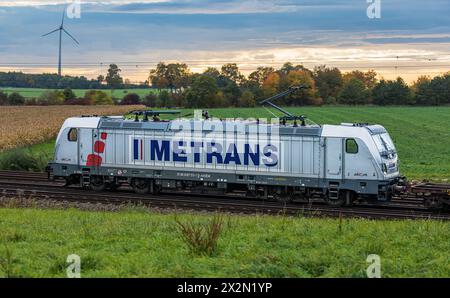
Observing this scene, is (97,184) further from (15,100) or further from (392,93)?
(392,93)

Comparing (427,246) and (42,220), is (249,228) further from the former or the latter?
(42,220)

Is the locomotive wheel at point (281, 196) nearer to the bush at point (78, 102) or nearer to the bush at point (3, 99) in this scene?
the bush at point (78, 102)

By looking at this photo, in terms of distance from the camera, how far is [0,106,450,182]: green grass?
137 feet

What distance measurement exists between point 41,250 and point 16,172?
26014 millimetres

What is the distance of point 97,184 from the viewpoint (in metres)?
31.3

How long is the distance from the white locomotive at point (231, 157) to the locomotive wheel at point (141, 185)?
0.05m

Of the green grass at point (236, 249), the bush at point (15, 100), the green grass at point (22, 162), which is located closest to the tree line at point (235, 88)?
the bush at point (15, 100)

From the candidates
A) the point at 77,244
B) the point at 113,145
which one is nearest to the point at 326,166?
the point at 113,145

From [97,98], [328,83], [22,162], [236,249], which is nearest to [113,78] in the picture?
[97,98]

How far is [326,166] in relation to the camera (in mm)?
26688

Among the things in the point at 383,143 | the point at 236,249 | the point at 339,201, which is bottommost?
the point at 339,201

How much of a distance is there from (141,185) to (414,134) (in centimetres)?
4524

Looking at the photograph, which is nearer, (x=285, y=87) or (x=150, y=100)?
(x=285, y=87)

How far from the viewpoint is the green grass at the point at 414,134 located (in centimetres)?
4169
